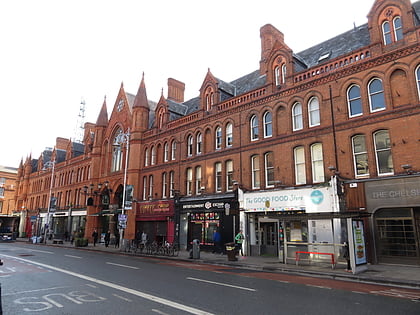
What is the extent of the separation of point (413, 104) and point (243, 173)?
38.7 ft

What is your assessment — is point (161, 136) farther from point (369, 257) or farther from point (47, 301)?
point (47, 301)

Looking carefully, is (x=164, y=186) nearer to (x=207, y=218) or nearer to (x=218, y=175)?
(x=207, y=218)

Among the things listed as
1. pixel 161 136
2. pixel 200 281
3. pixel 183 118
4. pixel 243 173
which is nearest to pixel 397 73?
pixel 243 173

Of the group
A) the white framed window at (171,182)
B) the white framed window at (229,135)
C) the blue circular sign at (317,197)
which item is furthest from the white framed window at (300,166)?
the white framed window at (171,182)

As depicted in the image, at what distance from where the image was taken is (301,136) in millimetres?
20344

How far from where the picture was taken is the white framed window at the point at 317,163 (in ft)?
62.8

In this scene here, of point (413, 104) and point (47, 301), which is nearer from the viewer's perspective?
point (47, 301)

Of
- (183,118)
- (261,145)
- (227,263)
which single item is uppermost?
(183,118)

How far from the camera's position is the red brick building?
16047 millimetres

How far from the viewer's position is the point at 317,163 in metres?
19.5

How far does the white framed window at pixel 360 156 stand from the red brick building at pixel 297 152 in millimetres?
59

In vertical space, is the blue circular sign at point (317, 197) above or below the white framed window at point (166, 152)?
below

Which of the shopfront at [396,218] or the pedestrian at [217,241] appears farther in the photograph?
the pedestrian at [217,241]

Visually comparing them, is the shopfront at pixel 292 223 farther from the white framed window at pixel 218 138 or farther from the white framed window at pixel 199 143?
the white framed window at pixel 199 143
